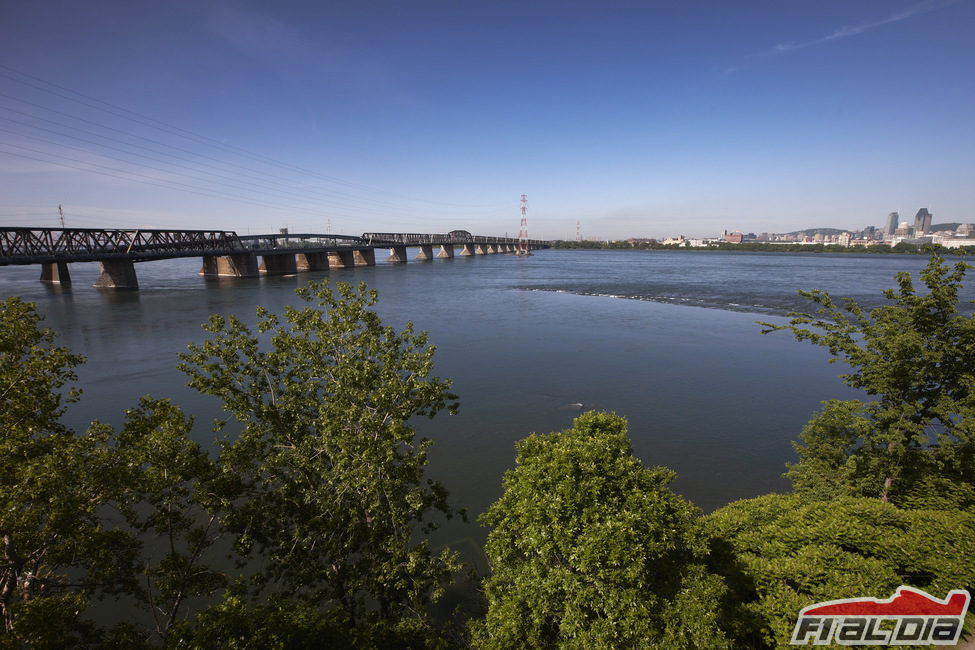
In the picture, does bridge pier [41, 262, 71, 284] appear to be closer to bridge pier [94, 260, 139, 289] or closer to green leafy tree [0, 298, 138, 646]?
bridge pier [94, 260, 139, 289]

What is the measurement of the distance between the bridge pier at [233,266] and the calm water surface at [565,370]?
27740 mm

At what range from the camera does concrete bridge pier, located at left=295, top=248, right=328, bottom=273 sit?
116062 millimetres

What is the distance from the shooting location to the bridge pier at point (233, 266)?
97.4 m

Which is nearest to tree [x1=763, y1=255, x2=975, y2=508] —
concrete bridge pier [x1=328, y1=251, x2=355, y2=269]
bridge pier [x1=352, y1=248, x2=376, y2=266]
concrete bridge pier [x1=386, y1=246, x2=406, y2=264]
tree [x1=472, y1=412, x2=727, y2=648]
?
tree [x1=472, y1=412, x2=727, y2=648]

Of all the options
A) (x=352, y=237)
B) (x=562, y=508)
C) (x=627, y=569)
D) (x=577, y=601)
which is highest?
(x=352, y=237)

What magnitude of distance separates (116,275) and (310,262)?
49056 mm

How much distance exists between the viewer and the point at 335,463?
A: 1005cm

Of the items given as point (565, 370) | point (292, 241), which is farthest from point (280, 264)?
point (565, 370)

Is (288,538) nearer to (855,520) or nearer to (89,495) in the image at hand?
(89,495)

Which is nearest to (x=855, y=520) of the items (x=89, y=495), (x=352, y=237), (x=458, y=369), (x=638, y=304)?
(x=89, y=495)

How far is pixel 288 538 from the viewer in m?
10.8

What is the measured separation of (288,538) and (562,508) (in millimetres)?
7324

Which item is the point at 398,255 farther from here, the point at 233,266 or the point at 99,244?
the point at 99,244

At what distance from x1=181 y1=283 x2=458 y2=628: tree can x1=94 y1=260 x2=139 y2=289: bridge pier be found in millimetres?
79862
